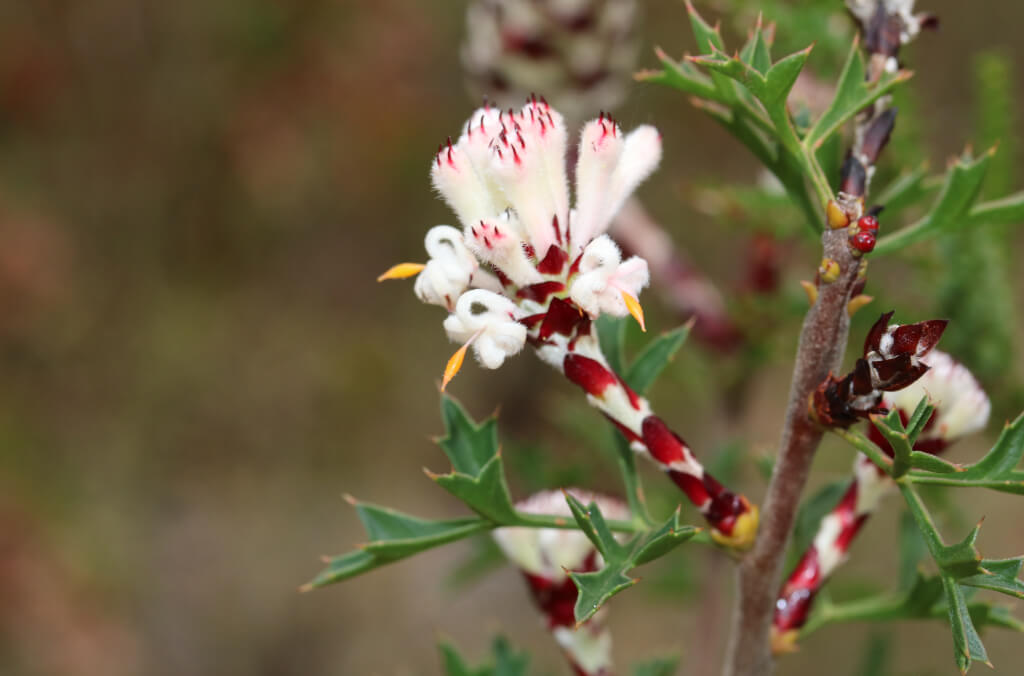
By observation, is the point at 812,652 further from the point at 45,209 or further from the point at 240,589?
the point at 45,209

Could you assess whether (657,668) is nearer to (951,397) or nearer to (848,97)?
(951,397)

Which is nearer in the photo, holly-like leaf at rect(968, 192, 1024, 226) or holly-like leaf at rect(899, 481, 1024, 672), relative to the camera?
holly-like leaf at rect(899, 481, 1024, 672)

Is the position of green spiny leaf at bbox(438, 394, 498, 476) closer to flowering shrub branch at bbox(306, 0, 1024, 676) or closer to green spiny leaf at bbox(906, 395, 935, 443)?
flowering shrub branch at bbox(306, 0, 1024, 676)

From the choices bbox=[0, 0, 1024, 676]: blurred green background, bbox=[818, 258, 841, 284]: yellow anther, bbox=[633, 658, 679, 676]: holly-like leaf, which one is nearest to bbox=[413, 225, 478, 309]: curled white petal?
bbox=[818, 258, 841, 284]: yellow anther

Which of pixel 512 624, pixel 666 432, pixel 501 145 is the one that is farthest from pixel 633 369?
pixel 512 624

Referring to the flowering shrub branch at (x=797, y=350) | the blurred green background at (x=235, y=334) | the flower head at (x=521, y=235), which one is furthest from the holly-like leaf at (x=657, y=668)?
the blurred green background at (x=235, y=334)

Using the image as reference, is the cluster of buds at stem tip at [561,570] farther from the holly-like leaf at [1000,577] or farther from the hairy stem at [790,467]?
the holly-like leaf at [1000,577]
